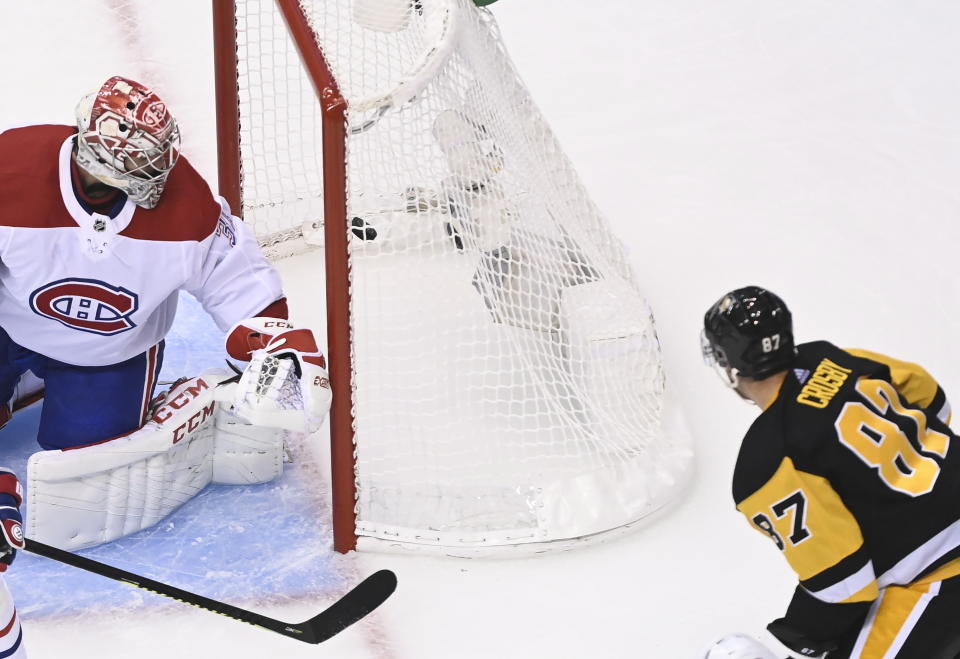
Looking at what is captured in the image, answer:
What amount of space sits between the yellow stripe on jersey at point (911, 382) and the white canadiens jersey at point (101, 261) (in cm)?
125

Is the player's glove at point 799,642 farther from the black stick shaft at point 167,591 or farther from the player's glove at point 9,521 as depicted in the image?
the player's glove at point 9,521

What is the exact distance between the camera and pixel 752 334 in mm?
1912

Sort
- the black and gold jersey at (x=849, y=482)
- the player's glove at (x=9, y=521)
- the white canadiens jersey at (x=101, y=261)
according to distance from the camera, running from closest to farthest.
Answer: the black and gold jersey at (x=849, y=482) < the player's glove at (x=9, y=521) < the white canadiens jersey at (x=101, y=261)

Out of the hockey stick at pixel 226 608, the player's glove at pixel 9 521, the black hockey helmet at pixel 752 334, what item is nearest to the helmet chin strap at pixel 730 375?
the black hockey helmet at pixel 752 334

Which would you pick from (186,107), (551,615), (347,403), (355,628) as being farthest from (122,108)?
(186,107)

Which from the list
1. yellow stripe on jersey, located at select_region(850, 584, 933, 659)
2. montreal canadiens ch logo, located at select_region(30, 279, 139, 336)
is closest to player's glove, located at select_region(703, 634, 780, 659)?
yellow stripe on jersey, located at select_region(850, 584, 933, 659)

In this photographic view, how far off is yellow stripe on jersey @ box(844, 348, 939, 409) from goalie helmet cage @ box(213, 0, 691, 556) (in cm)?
83

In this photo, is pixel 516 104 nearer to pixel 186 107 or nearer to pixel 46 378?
pixel 46 378

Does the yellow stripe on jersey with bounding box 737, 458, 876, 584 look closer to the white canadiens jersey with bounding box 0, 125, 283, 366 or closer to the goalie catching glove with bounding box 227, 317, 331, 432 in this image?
the goalie catching glove with bounding box 227, 317, 331, 432

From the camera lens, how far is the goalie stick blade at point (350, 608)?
8.06ft

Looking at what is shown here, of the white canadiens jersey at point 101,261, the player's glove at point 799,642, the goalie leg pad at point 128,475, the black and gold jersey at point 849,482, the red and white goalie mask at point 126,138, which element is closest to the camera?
the black and gold jersey at point 849,482

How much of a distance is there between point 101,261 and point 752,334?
1.29 m

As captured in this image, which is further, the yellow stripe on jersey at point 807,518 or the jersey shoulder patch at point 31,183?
the jersey shoulder patch at point 31,183

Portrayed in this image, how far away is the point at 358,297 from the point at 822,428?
Result: 1.32 metres
